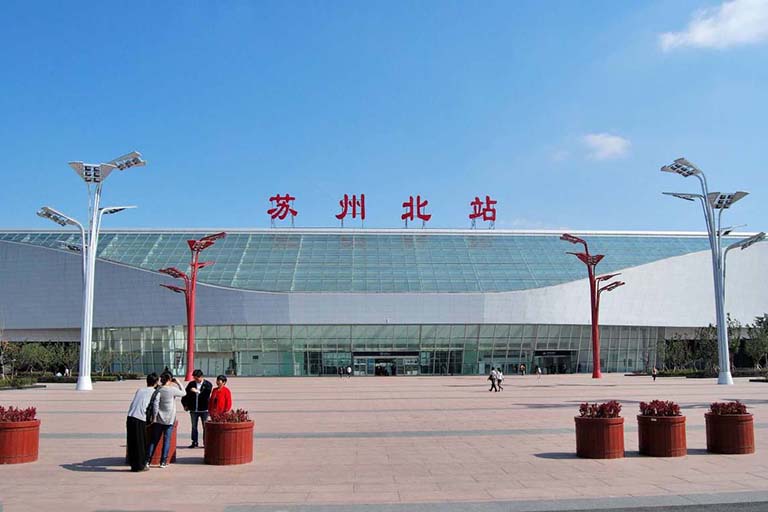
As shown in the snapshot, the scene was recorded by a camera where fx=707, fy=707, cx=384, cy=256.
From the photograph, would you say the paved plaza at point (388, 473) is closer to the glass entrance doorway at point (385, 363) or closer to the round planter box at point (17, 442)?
the round planter box at point (17, 442)

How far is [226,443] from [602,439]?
7.11m

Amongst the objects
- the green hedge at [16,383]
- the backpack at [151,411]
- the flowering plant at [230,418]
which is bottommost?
the green hedge at [16,383]

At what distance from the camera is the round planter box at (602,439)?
13516 millimetres

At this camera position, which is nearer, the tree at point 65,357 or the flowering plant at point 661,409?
the flowering plant at point 661,409

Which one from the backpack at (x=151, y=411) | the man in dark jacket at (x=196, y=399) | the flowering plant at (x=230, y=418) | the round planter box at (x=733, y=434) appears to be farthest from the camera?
the man in dark jacket at (x=196, y=399)

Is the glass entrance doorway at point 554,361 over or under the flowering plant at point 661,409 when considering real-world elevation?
under

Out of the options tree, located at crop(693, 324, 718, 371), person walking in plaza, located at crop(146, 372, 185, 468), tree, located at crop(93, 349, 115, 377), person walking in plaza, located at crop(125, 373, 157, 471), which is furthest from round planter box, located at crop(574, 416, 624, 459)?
tree, located at crop(93, 349, 115, 377)

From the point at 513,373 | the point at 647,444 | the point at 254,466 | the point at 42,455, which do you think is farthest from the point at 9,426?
the point at 513,373

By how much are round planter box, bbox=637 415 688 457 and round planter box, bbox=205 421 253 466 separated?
7825mm

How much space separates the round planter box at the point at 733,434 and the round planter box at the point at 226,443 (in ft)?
30.3

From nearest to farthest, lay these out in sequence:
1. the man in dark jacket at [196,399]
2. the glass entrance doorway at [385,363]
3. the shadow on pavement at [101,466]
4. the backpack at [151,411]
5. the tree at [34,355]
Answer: the shadow on pavement at [101,466] < the backpack at [151,411] < the man in dark jacket at [196,399] < the tree at [34,355] < the glass entrance doorway at [385,363]

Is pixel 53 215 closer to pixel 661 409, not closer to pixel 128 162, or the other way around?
pixel 128 162

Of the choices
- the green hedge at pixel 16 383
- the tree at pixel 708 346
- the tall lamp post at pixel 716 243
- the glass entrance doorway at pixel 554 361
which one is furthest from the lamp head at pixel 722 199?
the green hedge at pixel 16 383

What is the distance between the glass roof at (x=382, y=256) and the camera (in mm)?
64688
